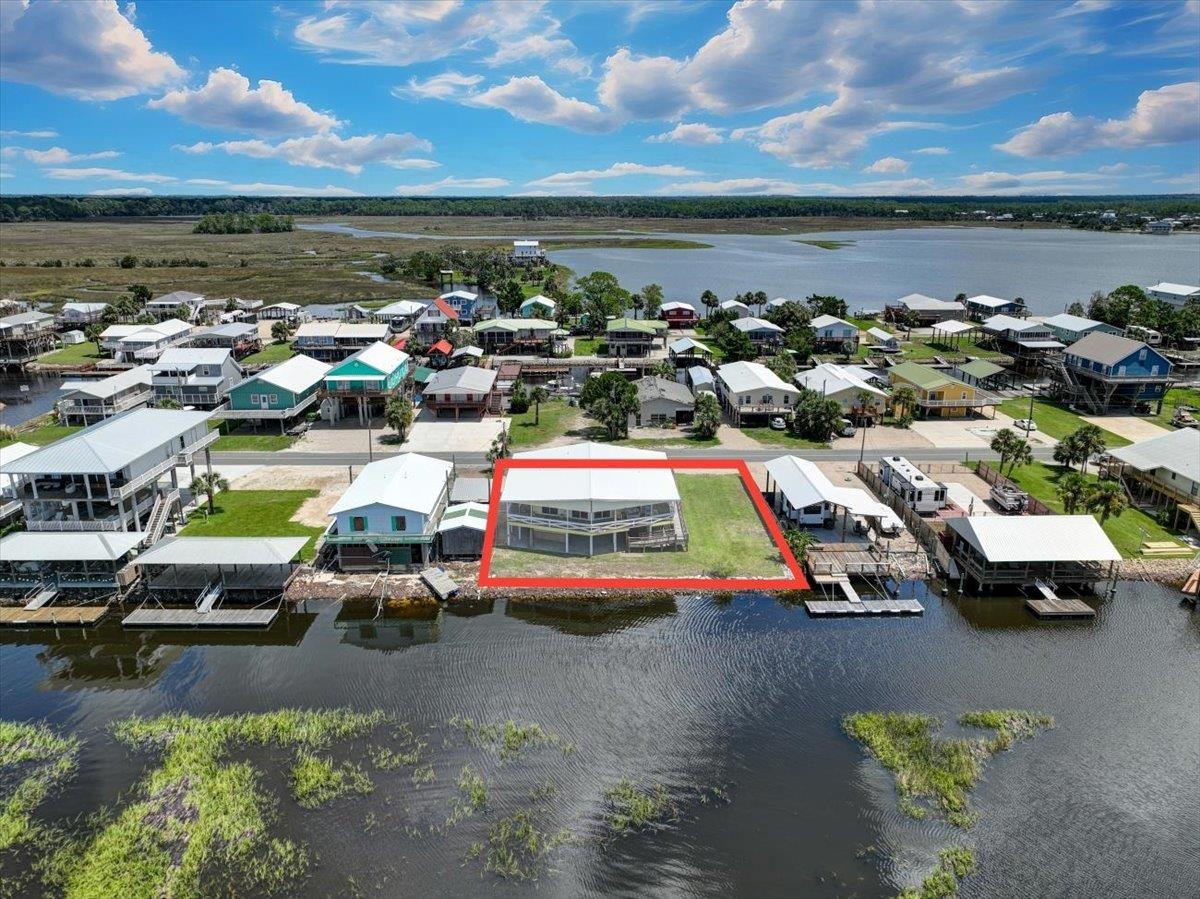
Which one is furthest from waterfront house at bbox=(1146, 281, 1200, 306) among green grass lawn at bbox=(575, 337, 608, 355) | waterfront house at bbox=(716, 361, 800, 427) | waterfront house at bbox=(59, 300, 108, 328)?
waterfront house at bbox=(59, 300, 108, 328)

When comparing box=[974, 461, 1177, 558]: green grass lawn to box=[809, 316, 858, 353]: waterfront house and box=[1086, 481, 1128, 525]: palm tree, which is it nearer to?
box=[1086, 481, 1128, 525]: palm tree

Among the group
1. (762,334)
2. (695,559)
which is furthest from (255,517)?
(762,334)

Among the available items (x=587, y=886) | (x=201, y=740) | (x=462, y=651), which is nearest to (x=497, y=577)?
(x=462, y=651)

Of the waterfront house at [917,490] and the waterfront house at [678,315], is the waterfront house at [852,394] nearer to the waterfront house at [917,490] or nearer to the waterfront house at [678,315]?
the waterfront house at [917,490]

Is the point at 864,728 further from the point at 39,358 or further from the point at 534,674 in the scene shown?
the point at 39,358

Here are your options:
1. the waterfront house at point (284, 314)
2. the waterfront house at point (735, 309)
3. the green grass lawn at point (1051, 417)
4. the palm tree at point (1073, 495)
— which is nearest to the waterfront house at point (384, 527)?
the palm tree at point (1073, 495)

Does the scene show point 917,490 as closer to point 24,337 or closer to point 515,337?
point 515,337
